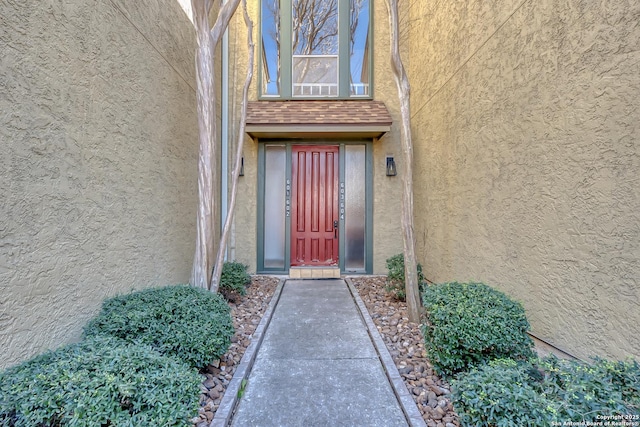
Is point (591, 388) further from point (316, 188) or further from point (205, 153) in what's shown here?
point (316, 188)

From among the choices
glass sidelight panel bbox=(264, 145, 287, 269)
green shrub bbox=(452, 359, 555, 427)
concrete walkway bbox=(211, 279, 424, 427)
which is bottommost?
concrete walkway bbox=(211, 279, 424, 427)

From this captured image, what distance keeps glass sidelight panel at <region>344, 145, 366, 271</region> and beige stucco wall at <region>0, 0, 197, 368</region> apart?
11.9ft

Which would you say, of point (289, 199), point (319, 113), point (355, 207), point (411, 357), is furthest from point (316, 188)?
point (411, 357)

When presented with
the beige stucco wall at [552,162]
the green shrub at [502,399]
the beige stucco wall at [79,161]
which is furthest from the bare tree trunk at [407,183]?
the beige stucco wall at [79,161]

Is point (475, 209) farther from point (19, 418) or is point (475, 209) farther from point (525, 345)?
point (19, 418)

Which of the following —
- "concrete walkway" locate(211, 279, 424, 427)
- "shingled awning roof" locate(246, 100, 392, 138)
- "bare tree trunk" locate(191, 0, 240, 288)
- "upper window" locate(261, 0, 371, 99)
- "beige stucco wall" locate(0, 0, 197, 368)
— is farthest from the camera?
"upper window" locate(261, 0, 371, 99)

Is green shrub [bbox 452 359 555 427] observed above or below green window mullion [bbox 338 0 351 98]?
below

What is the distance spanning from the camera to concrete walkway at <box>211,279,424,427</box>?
2.27 m

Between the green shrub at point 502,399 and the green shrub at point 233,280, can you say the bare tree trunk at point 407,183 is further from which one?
the green shrub at point 233,280

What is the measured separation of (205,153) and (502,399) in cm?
373

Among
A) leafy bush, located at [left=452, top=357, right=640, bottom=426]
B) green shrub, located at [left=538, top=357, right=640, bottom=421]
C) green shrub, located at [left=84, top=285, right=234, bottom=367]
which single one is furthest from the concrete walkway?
green shrub, located at [left=538, top=357, right=640, bottom=421]

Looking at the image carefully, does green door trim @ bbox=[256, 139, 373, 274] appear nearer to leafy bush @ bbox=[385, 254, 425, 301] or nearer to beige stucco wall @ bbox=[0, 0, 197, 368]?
leafy bush @ bbox=[385, 254, 425, 301]

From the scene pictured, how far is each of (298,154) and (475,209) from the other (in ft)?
12.7

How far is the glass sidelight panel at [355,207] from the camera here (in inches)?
262
